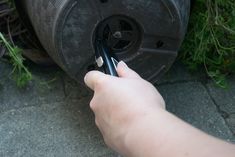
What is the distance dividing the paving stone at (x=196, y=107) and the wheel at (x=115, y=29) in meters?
0.23

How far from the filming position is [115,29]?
1708mm

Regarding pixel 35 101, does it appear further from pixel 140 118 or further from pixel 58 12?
pixel 140 118

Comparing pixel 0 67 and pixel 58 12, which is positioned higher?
pixel 58 12

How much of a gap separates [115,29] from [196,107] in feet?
1.74

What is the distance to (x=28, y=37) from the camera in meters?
2.13

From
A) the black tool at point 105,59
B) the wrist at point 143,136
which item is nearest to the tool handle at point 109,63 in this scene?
the black tool at point 105,59

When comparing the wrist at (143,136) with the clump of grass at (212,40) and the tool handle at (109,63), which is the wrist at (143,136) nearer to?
the tool handle at (109,63)

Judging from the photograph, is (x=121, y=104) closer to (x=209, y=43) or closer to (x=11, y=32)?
(x=209, y=43)

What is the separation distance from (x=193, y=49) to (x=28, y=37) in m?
0.71

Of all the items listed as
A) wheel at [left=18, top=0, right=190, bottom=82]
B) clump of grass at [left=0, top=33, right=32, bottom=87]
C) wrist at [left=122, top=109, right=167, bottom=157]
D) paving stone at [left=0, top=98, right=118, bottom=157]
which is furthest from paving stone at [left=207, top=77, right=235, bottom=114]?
wrist at [left=122, top=109, right=167, bottom=157]

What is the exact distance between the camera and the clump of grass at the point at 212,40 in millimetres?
1919

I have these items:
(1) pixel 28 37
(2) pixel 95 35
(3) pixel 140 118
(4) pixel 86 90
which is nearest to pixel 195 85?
(4) pixel 86 90

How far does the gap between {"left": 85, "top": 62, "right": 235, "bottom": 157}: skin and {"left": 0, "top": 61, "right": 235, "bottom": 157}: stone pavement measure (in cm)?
61

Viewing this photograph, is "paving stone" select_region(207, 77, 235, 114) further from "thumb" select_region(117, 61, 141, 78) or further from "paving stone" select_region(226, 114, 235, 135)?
"thumb" select_region(117, 61, 141, 78)
